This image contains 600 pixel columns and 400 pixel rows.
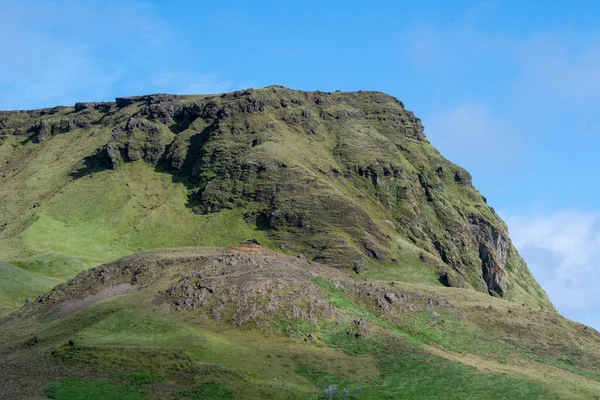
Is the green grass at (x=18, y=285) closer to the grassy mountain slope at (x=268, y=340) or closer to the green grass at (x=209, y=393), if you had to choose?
the grassy mountain slope at (x=268, y=340)

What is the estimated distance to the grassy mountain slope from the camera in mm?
54719

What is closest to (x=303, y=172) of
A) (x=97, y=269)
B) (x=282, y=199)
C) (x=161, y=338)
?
(x=282, y=199)

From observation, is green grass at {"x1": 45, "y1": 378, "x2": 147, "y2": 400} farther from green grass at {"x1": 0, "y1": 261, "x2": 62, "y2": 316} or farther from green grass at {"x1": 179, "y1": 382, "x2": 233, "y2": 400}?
green grass at {"x1": 0, "y1": 261, "x2": 62, "y2": 316}

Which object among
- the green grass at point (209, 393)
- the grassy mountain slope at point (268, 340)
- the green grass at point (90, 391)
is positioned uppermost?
the grassy mountain slope at point (268, 340)

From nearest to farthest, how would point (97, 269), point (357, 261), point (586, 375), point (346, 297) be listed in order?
1. point (586, 375)
2. point (346, 297)
3. point (97, 269)
4. point (357, 261)

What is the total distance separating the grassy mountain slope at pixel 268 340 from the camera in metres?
54.7

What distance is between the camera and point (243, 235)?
550ft

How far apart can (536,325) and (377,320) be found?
31863mm

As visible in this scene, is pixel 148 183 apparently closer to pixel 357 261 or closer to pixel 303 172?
pixel 303 172

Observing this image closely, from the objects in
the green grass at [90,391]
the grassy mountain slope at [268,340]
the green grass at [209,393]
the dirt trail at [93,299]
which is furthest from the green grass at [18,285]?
the green grass at [209,393]

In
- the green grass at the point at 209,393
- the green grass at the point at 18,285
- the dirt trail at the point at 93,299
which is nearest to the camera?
the green grass at the point at 209,393

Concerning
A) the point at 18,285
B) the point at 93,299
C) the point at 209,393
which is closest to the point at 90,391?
the point at 209,393

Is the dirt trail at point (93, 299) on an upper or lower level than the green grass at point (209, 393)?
upper

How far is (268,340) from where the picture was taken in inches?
2594
